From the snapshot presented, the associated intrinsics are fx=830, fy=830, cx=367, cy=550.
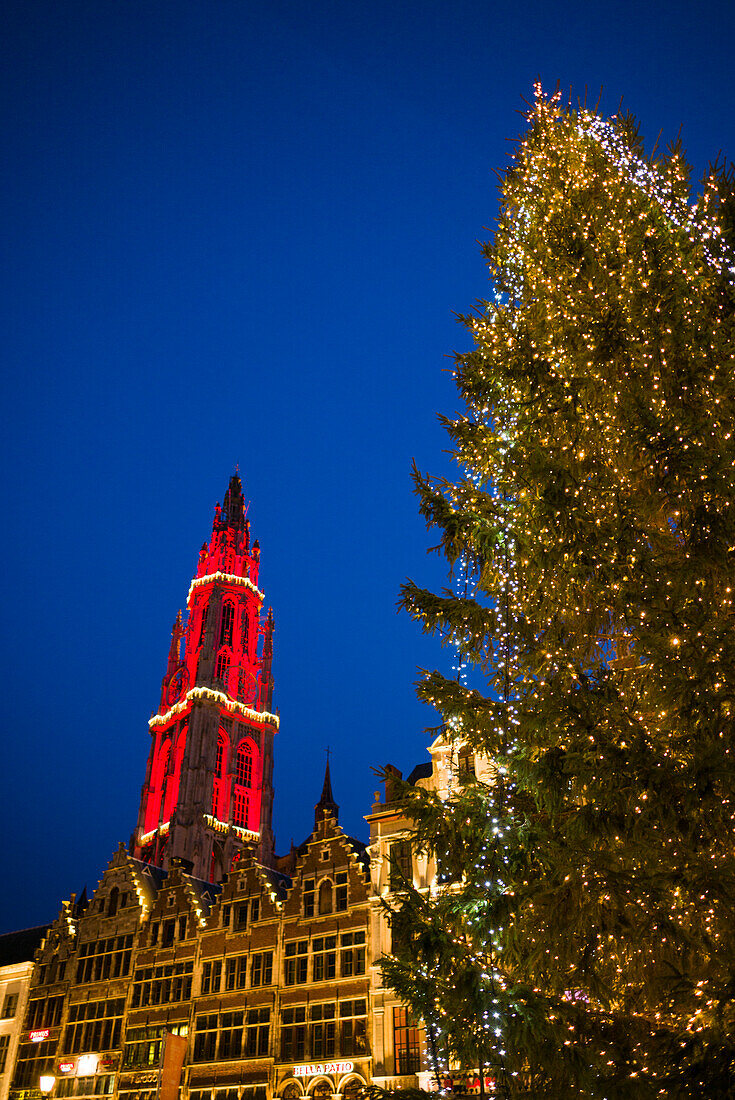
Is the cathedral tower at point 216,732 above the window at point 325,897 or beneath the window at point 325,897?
above

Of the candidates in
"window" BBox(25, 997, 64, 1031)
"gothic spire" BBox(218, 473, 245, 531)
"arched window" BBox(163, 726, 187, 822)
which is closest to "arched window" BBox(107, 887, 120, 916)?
"window" BBox(25, 997, 64, 1031)

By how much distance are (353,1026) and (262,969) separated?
15.9 ft

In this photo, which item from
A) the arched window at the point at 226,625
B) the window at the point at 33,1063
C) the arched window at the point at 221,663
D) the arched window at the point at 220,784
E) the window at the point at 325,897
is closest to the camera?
the window at the point at 325,897

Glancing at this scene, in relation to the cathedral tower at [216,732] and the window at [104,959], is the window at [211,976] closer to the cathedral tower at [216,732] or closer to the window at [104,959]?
the window at [104,959]

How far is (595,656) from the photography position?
10.9m

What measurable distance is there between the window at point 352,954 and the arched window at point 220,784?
38458mm

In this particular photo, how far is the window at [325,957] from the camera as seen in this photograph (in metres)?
27.7

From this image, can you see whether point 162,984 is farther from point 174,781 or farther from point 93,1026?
point 174,781

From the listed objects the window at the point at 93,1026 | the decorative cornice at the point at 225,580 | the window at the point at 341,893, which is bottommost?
the window at the point at 93,1026

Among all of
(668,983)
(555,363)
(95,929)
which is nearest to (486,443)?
(555,363)

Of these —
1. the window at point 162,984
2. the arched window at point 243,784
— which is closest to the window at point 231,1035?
the window at point 162,984

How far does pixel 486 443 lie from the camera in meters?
12.4

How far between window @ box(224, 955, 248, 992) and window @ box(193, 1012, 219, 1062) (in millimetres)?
1236

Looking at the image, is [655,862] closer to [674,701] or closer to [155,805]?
[674,701]
